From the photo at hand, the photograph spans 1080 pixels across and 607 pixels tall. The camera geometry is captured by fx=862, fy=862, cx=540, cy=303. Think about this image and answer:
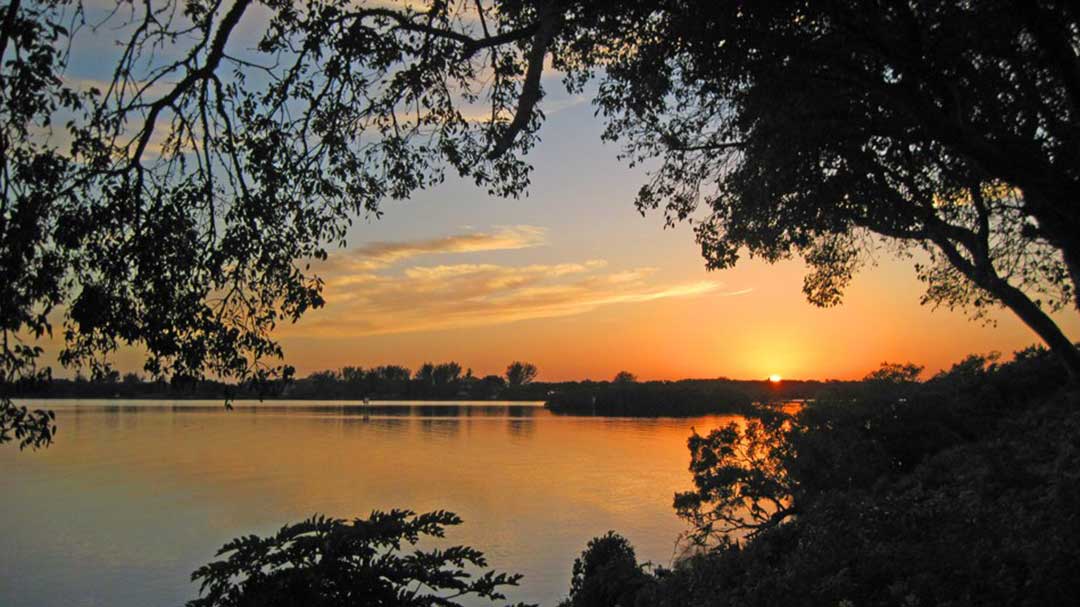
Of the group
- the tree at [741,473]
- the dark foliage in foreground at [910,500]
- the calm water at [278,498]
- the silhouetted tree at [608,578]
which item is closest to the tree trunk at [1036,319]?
the dark foliage in foreground at [910,500]

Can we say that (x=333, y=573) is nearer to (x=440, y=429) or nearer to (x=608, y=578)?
(x=608, y=578)

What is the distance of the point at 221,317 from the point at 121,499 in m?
26.4

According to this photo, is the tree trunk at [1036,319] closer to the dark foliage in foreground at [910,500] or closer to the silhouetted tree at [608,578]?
the dark foliage in foreground at [910,500]

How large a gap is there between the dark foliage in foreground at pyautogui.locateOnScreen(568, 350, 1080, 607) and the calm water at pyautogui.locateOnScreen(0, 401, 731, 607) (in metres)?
5.64

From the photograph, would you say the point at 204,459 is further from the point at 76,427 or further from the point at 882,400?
the point at 882,400

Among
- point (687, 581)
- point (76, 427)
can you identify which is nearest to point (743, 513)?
point (687, 581)

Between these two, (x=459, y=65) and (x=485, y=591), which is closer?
(x=485, y=591)

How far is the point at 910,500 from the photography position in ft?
32.0

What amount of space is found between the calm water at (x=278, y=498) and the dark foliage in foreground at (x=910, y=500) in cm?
564

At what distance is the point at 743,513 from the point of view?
2475cm

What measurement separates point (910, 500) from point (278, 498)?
24964 mm

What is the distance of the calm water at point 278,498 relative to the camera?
1978 centimetres

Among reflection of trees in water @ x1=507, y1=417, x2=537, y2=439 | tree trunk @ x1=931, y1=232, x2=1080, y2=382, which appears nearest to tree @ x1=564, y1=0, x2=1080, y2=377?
tree trunk @ x1=931, y1=232, x2=1080, y2=382

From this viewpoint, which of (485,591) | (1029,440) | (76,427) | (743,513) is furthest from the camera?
(76,427)
